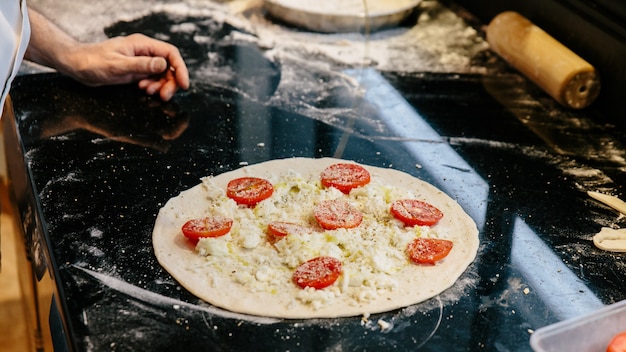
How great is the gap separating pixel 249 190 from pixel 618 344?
91 centimetres

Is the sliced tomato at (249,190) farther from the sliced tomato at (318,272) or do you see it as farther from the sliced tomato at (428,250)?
the sliced tomato at (428,250)

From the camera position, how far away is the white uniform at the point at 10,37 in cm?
139

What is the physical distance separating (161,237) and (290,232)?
12.2 inches

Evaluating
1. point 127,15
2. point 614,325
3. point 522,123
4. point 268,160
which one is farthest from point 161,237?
point 127,15

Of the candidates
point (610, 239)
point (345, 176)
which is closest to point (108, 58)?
point (345, 176)

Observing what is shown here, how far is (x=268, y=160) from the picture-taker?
2.03 metres

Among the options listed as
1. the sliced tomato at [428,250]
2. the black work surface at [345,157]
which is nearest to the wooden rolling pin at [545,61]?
the black work surface at [345,157]

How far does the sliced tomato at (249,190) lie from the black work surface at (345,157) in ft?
0.52

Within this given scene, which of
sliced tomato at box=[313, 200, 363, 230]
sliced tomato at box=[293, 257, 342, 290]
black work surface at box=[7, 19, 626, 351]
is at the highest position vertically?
sliced tomato at box=[313, 200, 363, 230]

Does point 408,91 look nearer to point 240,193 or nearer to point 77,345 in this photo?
point 240,193

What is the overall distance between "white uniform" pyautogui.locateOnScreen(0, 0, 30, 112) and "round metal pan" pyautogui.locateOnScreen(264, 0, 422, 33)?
1483 millimetres

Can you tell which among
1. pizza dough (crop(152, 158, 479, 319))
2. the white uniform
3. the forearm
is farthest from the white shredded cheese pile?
the forearm

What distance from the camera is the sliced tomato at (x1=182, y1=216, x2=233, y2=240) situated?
1.64 meters

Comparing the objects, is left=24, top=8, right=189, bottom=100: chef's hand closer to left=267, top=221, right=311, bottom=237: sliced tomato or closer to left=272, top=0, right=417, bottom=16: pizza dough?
left=272, top=0, right=417, bottom=16: pizza dough
